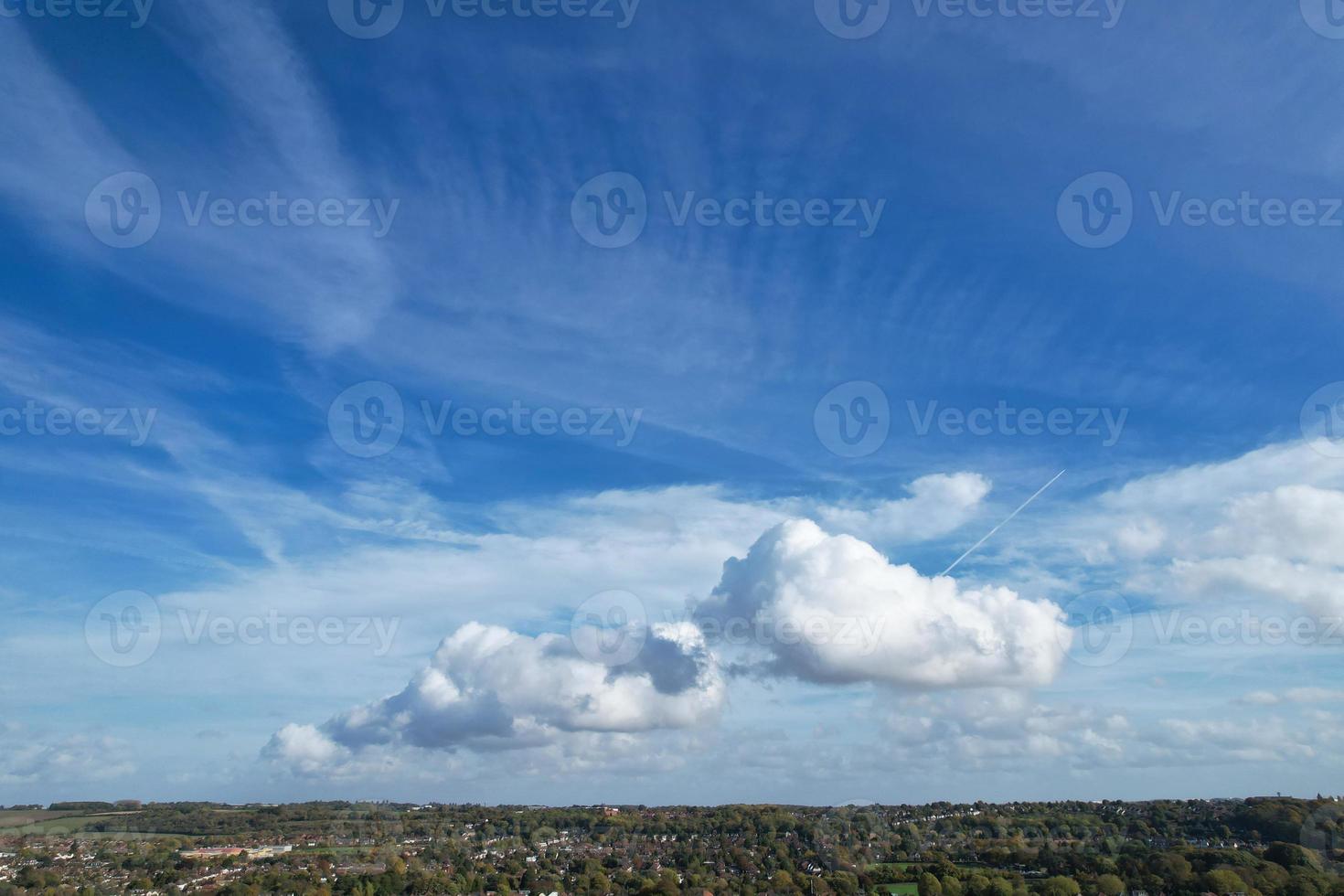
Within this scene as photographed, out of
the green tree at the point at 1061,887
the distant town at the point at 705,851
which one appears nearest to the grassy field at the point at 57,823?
the distant town at the point at 705,851

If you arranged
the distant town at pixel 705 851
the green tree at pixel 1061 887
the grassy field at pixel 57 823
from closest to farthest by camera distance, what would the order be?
the green tree at pixel 1061 887
the distant town at pixel 705 851
the grassy field at pixel 57 823

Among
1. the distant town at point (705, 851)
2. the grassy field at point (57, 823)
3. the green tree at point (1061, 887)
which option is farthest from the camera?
the grassy field at point (57, 823)

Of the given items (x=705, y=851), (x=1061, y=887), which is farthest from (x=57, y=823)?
(x=1061, y=887)

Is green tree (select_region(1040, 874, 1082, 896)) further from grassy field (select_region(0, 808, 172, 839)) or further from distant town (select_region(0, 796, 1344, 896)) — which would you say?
grassy field (select_region(0, 808, 172, 839))

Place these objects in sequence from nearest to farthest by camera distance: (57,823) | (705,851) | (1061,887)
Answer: (1061,887)
(705,851)
(57,823)

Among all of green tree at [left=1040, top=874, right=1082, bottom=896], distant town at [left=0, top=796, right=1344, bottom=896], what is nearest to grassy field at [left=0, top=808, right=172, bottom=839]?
distant town at [left=0, top=796, right=1344, bottom=896]

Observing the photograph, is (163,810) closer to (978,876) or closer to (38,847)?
(38,847)

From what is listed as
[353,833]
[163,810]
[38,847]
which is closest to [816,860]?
[353,833]

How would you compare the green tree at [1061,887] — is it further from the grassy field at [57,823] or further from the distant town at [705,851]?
the grassy field at [57,823]

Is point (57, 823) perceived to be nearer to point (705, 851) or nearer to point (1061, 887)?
point (705, 851)
